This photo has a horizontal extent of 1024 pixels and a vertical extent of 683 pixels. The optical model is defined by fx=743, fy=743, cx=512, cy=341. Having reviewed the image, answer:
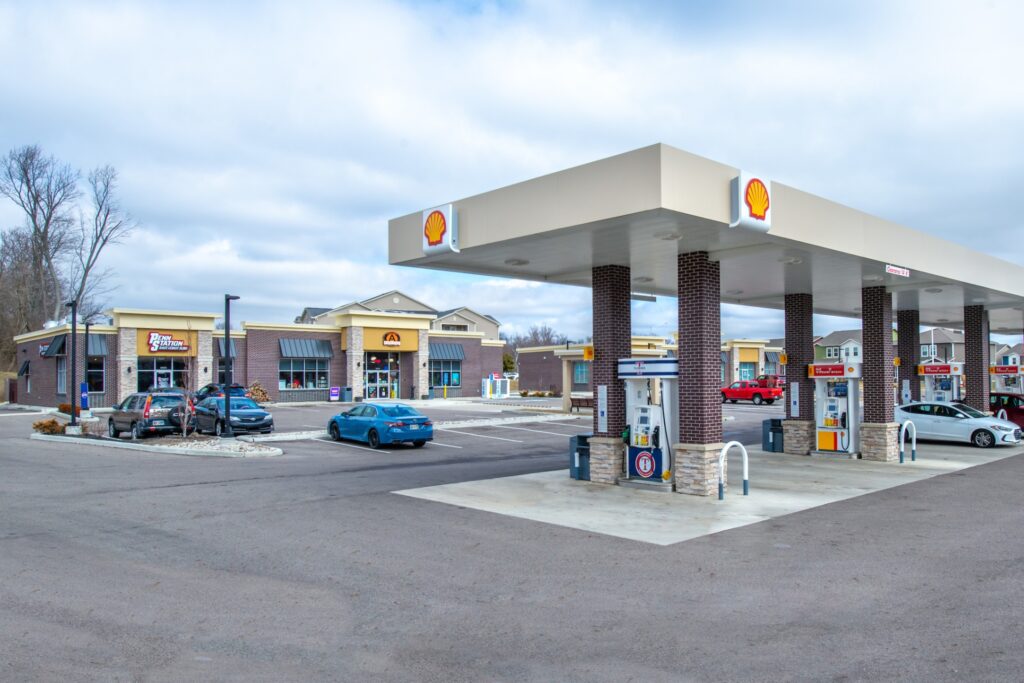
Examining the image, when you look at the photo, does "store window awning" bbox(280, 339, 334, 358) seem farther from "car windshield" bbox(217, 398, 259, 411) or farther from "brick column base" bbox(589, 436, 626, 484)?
"brick column base" bbox(589, 436, 626, 484)

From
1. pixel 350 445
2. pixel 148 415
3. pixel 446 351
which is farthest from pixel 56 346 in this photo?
pixel 350 445

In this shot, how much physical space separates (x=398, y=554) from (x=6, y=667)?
14.0 feet

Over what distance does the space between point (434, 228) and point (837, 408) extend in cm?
1200

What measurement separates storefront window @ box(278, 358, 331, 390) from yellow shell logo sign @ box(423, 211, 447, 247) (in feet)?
116

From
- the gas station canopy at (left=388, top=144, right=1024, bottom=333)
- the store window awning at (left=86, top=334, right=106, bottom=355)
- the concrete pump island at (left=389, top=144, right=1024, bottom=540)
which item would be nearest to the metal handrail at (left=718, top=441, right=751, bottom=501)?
the concrete pump island at (left=389, top=144, right=1024, bottom=540)

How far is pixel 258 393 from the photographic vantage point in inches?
1710

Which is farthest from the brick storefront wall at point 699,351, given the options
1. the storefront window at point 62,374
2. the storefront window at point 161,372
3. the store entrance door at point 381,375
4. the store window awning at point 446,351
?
the storefront window at point 62,374

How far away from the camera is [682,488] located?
13438 mm

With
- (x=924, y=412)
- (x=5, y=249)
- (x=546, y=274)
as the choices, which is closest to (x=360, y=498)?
(x=546, y=274)

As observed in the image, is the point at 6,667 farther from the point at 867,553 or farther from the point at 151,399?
the point at 151,399

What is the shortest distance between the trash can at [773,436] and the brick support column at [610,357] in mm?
7515

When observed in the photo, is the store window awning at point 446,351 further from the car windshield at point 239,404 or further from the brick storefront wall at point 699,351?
the brick storefront wall at point 699,351

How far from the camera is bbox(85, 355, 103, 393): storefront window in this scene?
1644 inches

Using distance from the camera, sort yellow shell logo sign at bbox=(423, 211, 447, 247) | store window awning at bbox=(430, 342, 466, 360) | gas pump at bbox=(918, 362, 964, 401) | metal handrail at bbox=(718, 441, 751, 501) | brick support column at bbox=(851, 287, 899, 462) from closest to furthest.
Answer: metal handrail at bbox=(718, 441, 751, 501) < yellow shell logo sign at bbox=(423, 211, 447, 247) < brick support column at bbox=(851, 287, 899, 462) < gas pump at bbox=(918, 362, 964, 401) < store window awning at bbox=(430, 342, 466, 360)
